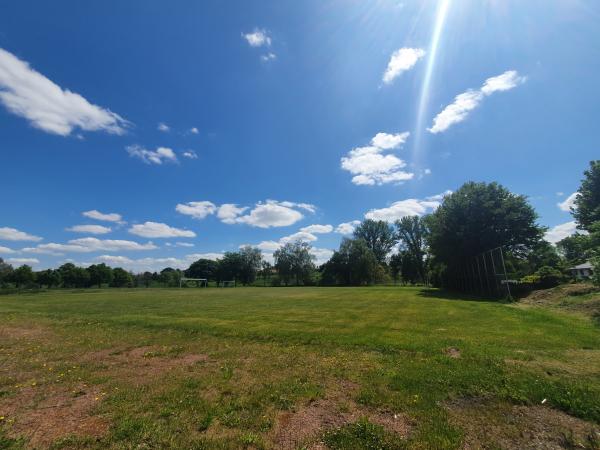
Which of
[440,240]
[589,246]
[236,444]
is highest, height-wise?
[440,240]

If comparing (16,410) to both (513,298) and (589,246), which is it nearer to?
(589,246)

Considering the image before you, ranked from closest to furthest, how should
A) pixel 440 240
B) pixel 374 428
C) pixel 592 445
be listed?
pixel 592 445 < pixel 374 428 < pixel 440 240

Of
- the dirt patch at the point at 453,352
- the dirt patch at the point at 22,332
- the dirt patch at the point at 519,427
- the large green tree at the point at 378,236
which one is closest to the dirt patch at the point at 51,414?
the dirt patch at the point at 519,427

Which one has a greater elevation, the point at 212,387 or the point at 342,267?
the point at 342,267

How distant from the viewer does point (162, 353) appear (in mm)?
8531

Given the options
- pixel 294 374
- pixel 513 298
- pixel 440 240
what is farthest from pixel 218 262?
pixel 294 374

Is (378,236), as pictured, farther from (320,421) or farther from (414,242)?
(320,421)

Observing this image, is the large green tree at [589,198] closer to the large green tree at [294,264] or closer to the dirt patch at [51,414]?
the dirt patch at [51,414]

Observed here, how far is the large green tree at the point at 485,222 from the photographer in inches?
1289

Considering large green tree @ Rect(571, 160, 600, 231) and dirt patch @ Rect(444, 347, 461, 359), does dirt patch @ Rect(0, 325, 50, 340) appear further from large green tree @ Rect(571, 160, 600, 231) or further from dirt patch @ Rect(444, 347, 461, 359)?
large green tree @ Rect(571, 160, 600, 231)

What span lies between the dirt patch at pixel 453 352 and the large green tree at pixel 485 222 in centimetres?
2857

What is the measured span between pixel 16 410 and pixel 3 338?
355 inches

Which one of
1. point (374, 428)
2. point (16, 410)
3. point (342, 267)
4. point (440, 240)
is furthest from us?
point (342, 267)

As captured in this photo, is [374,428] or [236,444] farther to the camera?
[374,428]
